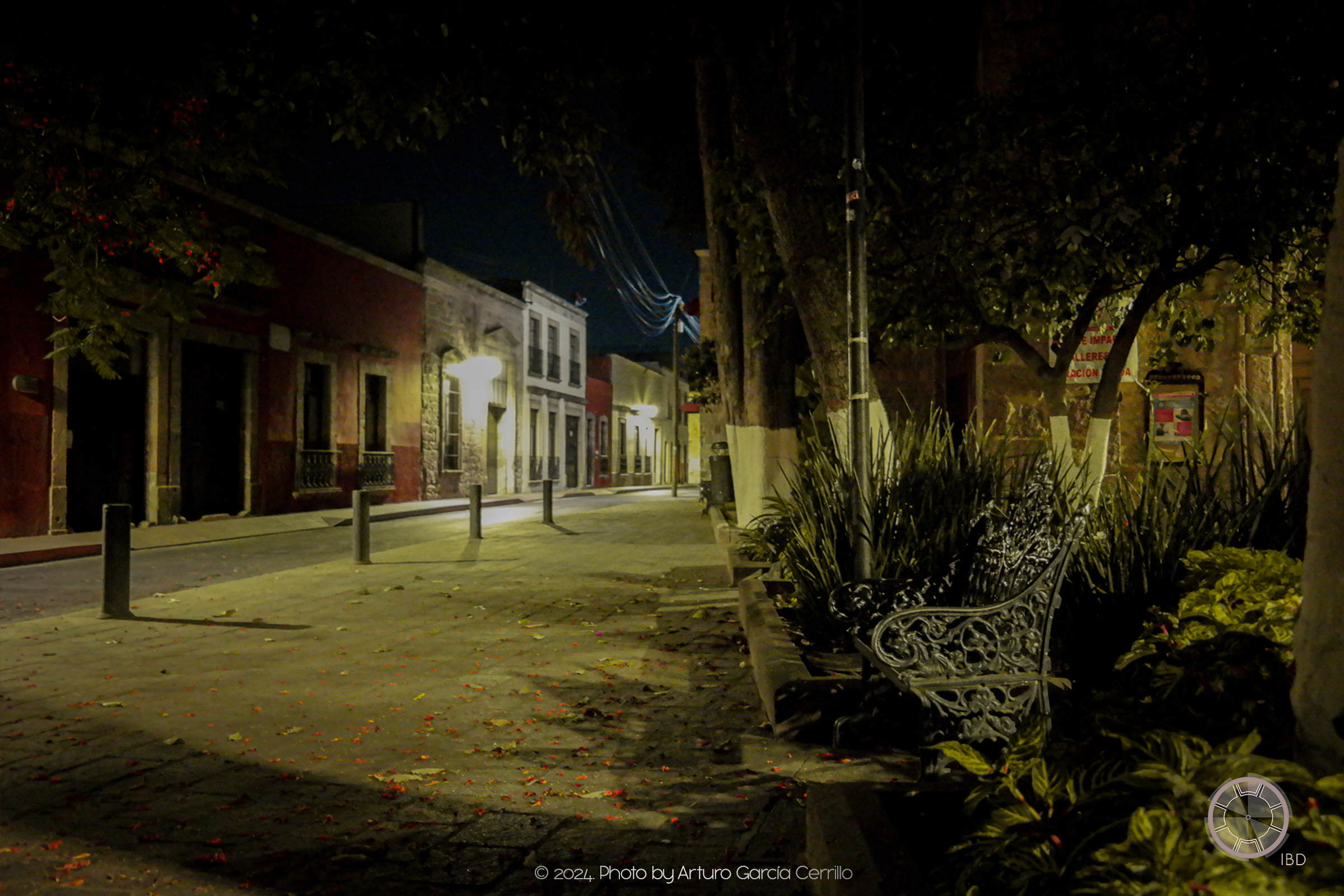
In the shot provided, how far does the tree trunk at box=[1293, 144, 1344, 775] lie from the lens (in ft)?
5.50

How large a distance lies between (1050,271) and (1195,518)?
311cm

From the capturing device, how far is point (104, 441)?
1588 cm

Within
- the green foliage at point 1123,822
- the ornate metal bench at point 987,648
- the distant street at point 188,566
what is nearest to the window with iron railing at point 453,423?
the distant street at point 188,566

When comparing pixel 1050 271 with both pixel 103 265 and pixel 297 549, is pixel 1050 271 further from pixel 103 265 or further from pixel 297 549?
pixel 297 549

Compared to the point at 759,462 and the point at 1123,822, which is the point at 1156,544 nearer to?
the point at 1123,822

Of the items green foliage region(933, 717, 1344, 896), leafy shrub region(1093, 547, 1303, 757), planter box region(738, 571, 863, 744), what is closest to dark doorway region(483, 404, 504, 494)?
planter box region(738, 571, 863, 744)

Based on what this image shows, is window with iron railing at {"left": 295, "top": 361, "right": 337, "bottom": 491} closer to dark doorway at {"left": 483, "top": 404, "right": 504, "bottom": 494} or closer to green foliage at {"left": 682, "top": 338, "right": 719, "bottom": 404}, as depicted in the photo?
green foliage at {"left": 682, "top": 338, "right": 719, "bottom": 404}

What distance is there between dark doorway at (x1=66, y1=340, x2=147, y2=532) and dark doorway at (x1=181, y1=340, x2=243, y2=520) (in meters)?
1.07

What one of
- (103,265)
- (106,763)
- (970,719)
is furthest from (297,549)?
(970,719)

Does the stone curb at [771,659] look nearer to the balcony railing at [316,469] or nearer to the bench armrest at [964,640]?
the bench armrest at [964,640]

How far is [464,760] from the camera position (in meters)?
4.00

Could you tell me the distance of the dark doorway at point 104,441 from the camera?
1523 cm

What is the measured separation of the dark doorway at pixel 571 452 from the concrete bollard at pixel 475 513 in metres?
24.5

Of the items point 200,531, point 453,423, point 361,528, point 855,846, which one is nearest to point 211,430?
point 200,531
